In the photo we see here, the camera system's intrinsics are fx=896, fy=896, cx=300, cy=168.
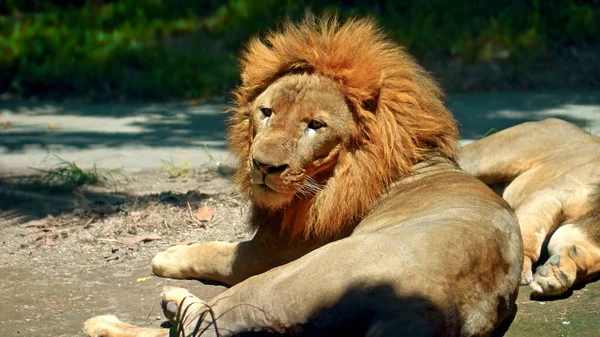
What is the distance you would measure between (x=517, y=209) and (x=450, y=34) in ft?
24.7

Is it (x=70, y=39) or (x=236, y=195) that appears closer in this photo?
(x=236, y=195)

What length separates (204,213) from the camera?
249 inches

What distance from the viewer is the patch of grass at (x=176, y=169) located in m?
7.52

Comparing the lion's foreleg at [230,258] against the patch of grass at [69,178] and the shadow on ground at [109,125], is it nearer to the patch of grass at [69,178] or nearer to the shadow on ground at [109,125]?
the patch of grass at [69,178]

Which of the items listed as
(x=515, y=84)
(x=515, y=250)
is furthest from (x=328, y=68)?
(x=515, y=84)

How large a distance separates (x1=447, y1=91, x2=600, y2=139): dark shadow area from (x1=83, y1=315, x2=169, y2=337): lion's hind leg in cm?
529

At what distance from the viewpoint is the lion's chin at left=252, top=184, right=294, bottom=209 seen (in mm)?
4348

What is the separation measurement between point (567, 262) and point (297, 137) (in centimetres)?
153

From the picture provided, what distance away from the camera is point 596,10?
12789mm

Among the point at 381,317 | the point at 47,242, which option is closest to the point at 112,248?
the point at 47,242

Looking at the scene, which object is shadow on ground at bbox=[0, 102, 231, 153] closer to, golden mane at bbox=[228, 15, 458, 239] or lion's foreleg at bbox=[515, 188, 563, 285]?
golden mane at bbox=[228, 15, 458, 239]

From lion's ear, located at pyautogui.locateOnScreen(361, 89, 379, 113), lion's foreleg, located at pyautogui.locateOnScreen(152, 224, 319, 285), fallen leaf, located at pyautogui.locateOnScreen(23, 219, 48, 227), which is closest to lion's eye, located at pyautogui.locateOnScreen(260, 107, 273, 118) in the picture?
lion's ear, located at pyautogui.locateOnScreen(361, 89, 379, 113)

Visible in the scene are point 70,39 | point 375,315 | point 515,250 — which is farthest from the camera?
point 70,39

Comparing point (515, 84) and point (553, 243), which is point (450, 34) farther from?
point (553, 243)
